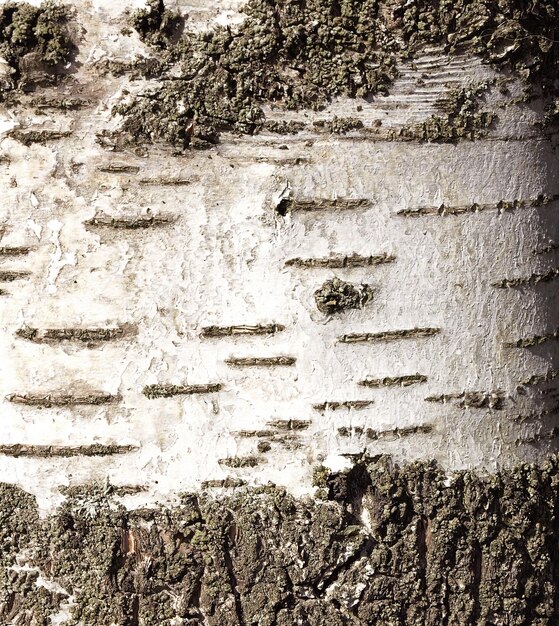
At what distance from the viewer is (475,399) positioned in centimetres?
144

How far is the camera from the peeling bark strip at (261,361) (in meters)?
1.36

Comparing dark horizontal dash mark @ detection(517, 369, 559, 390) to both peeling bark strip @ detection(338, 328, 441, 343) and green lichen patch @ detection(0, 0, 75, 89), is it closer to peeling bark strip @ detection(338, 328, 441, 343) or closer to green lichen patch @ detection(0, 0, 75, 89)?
peeling bark strip @ detection(338, 328, 441, 343)

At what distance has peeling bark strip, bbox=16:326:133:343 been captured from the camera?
4.44 feet

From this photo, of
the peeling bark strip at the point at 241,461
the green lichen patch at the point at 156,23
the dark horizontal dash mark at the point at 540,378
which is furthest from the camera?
the dark horizontal dash mark at the point at 540,378

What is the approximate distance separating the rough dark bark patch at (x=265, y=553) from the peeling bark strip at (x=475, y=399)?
0.38ft

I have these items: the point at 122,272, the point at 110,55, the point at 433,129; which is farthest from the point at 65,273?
the point at 433,129

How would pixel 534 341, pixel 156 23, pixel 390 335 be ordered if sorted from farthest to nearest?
pixel 534 341 → pixel 390 335 → pixel 156 23

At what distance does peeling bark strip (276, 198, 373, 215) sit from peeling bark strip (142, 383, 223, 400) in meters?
0.30

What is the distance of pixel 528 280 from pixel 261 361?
494 millimetres

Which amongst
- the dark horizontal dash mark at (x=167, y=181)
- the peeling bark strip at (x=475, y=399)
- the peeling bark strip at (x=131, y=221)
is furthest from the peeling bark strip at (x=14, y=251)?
the peeling bark strip at (x=475, y=399)

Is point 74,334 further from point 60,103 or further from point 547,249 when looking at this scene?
point 547,249

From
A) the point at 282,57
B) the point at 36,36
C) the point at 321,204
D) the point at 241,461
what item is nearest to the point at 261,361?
the point at 241,461

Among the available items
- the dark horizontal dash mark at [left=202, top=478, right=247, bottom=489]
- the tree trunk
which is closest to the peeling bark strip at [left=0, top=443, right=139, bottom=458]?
the tree trunk

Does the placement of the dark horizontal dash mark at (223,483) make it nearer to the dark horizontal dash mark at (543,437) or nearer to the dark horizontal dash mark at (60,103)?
the dark horizontal dash mark at (543,437)
